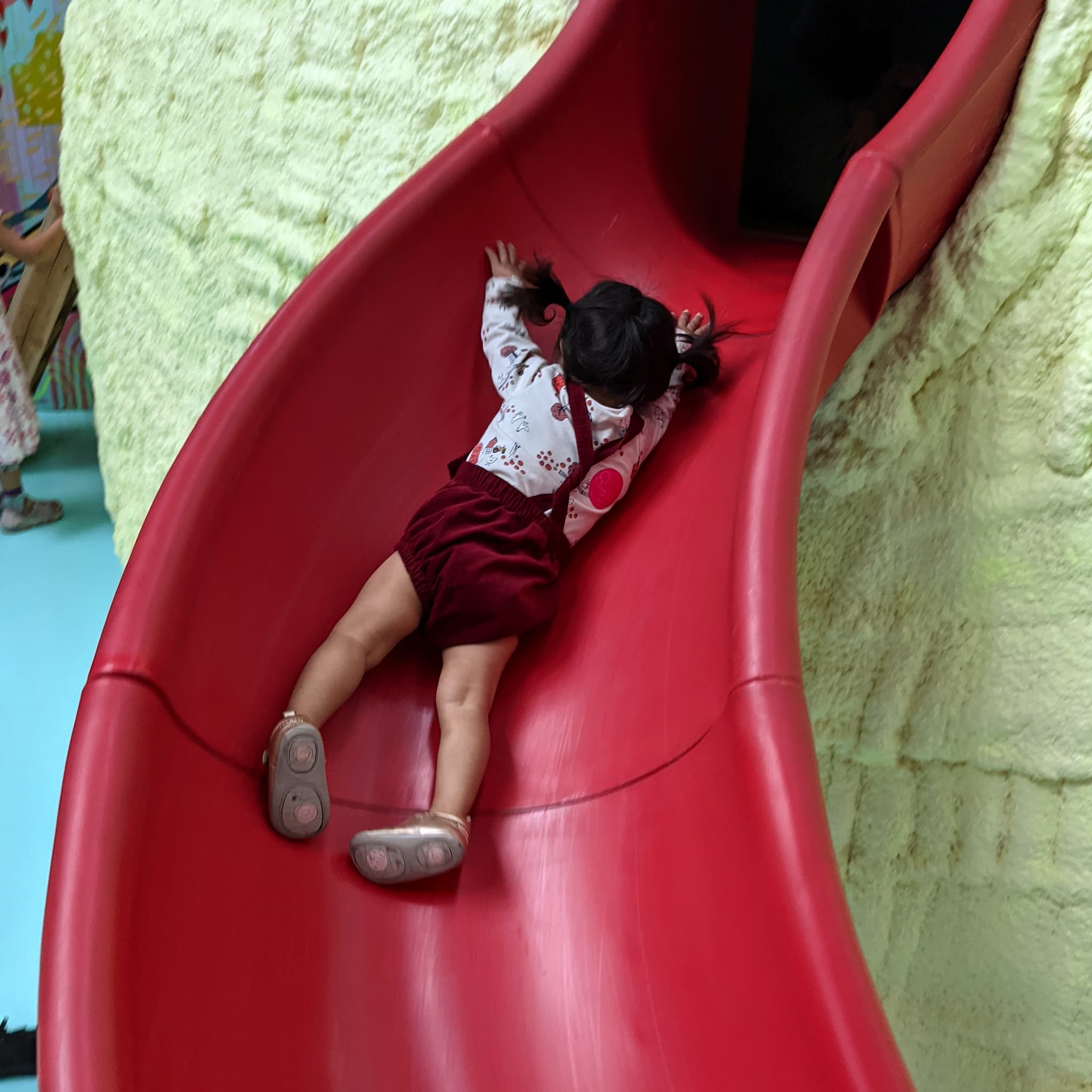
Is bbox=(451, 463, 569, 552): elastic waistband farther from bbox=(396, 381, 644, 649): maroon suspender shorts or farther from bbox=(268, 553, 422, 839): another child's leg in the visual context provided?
bbox=(268, 553, 422, 839): another child's leg

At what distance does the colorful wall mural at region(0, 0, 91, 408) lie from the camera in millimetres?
2668

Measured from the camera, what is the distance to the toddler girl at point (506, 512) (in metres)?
0.89

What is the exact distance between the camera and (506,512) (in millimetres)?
1052

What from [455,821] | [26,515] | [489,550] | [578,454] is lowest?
[455,821]

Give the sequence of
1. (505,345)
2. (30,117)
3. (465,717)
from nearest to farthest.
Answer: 1. (465,717)
2. (505,345)
3. (30,117)

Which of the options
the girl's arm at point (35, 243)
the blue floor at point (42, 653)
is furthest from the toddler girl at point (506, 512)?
the girl's arm at point (35, 243)

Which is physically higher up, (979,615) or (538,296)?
(538,296)

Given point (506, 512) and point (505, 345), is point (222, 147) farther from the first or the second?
point (506, 512)

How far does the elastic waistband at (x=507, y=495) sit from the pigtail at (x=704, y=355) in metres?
0.27

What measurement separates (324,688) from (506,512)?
0.29 m

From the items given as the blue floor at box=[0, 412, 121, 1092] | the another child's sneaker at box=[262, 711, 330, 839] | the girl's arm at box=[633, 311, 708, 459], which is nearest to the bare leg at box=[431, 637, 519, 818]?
the another child's sneaker at box=[262, 711, 330, 839]

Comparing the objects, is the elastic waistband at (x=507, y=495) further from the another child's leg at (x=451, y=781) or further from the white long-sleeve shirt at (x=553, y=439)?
the another child's leg at (x=451, y=781)

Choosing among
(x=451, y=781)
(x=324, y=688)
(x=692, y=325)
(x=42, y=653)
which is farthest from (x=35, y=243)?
(x=451, y=781)

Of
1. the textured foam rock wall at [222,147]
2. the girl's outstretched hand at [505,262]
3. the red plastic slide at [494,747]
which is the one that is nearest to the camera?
the red plastic slide at [494,747]
